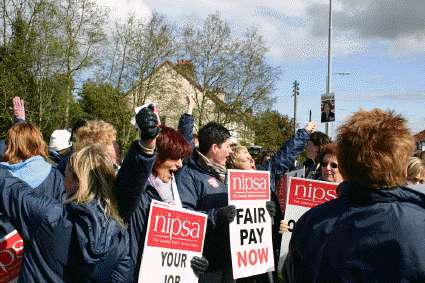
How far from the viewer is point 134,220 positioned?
3.71m

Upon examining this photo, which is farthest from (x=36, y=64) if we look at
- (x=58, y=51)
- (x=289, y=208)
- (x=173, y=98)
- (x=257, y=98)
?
(x=289, y=208)

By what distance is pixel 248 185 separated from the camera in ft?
16.8

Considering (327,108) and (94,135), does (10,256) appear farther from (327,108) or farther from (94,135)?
(327,108)

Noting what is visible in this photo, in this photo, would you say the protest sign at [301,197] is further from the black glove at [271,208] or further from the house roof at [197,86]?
the house roof at [197,86]

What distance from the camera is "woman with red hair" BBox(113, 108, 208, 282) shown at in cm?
320

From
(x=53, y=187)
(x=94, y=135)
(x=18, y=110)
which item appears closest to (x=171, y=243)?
(x=53, y=187)

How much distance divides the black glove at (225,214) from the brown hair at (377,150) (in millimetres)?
2408

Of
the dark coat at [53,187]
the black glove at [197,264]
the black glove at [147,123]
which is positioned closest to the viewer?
the black glove at [147,123]

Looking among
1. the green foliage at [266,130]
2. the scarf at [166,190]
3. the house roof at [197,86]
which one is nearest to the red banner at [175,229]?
the scarf at [166,190]

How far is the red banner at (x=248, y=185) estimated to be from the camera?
16.3 ft

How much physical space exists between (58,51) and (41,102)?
2.92 m

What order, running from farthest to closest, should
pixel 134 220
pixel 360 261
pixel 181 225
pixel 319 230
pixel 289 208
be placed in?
1. pixel 289 208
2. pixel 181 225
3. pixel 134 220
4. pixel 319 230
5. pixel 360 261

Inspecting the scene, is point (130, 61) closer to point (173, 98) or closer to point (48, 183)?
point (173, 98)

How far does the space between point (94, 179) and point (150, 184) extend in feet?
2.40
